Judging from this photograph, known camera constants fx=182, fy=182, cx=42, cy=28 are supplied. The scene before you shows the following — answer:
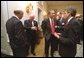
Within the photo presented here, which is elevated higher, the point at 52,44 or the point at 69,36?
the point at 69,36

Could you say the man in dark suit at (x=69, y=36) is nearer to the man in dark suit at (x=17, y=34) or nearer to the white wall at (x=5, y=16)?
the man in dark suit at (x=17, y=34)

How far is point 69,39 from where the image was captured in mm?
3066

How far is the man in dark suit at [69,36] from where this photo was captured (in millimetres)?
3025

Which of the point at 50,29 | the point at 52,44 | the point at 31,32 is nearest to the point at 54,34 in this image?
the point at 50,29

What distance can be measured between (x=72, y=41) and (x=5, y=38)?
270 cm

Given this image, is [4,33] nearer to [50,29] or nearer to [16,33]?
[50,29]

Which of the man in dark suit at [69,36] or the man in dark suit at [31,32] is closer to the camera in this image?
the man in dark suit at [69,36]

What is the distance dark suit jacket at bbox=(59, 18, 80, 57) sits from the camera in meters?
3.02

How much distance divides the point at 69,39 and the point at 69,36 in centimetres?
5

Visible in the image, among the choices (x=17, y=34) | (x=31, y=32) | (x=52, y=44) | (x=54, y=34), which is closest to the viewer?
(x=17, y=34)

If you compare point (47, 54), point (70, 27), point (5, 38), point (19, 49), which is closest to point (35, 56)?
point (47, 54)

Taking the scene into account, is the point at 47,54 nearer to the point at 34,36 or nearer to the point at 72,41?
the point at 34,36

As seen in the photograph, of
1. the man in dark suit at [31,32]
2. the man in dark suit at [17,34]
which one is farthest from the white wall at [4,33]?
the man in dark suit at [17,34]

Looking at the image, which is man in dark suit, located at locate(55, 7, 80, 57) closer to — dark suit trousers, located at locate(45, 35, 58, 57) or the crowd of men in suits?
the crowd of men in suits
